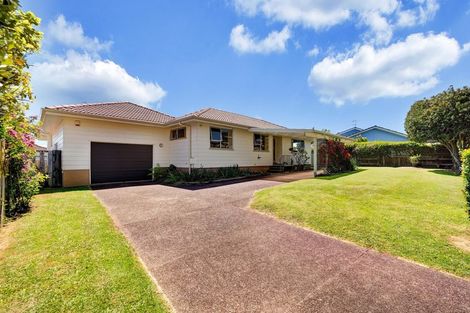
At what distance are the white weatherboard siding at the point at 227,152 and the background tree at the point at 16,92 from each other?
731 cm

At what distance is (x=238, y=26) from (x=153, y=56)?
17.9ft

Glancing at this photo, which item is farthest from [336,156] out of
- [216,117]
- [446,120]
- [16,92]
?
[16,92]

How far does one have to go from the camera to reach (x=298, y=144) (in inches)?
798

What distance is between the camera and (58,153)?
11305 mm

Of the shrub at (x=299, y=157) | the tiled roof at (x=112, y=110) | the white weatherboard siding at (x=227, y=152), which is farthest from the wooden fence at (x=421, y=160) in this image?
the tiled roof at (x=112, y=110)

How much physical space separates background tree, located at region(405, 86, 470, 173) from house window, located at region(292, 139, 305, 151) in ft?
26.6

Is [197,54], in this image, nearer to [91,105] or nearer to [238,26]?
[238,26]

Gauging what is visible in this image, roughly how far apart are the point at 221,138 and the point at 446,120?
1448 centimetres

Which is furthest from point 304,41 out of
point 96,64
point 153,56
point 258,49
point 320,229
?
point 96,64

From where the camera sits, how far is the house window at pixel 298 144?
1984 centimetres

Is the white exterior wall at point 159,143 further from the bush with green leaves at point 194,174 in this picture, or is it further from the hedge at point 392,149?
the hedge at point 392,149

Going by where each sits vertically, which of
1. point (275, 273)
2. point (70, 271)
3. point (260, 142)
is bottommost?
point (275, 273)

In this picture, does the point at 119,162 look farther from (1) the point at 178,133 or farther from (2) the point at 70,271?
(2) the point at 70,271

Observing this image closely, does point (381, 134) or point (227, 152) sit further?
point (381, 134)
